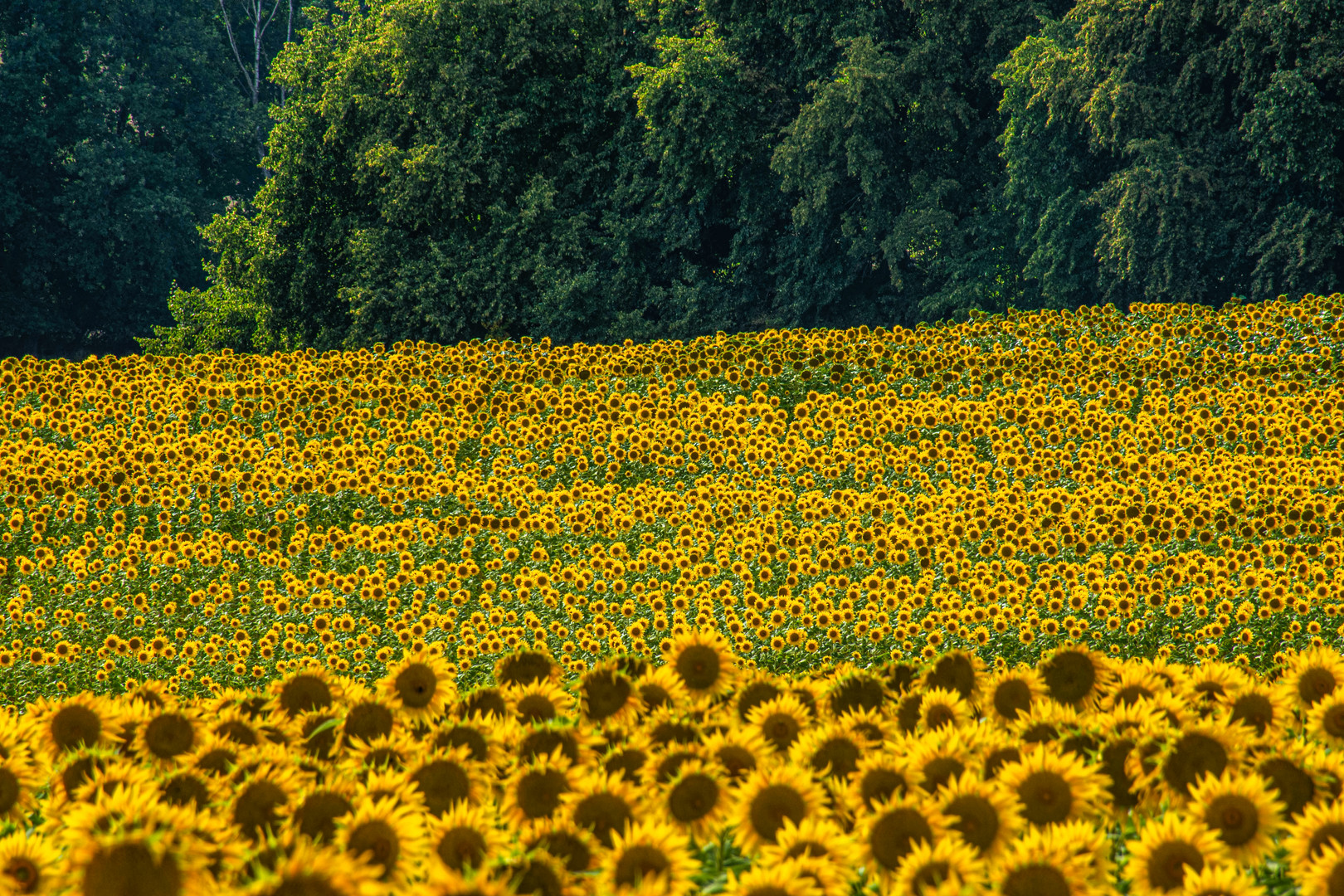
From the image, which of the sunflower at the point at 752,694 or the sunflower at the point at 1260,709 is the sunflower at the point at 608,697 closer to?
the sunflower at the point at 752,694

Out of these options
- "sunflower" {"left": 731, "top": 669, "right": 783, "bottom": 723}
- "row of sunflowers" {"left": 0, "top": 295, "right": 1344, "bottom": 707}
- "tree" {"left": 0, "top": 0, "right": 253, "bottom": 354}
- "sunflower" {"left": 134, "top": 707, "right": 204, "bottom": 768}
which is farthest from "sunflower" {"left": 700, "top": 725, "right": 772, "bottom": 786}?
"tree" {"left": 0, "top": 0, "right": 253, "bottom": 354}

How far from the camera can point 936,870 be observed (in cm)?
195

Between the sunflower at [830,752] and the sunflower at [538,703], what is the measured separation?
0.53 metres

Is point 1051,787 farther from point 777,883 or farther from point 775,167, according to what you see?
point 775,167

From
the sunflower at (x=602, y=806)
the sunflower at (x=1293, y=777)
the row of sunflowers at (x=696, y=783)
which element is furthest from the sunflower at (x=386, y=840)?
the sunflower at (x=1293, y=777)

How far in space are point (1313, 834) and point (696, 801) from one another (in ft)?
3.26

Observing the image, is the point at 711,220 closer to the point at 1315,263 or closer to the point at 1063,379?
the point at 1315,263

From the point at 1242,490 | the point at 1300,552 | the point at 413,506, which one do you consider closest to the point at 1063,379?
the point at 1242,490

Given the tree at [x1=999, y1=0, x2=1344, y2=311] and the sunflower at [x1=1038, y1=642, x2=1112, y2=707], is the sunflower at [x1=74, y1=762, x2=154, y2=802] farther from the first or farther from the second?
the tree at [x1=999, y1=0, x2=1344, y2=311]

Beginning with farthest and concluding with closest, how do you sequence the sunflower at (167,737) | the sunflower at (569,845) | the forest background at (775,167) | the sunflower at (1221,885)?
the forest background at (775,167)
the sunflower at (167,737)
the sunflower at (569,845)
the sunflower at (1221,885)

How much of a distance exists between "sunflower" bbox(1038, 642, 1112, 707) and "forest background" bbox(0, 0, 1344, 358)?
2009 centimetres

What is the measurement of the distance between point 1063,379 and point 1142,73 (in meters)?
11.1

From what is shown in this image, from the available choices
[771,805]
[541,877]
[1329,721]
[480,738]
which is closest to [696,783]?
[771,805]

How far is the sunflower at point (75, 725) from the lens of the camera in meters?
2.75
